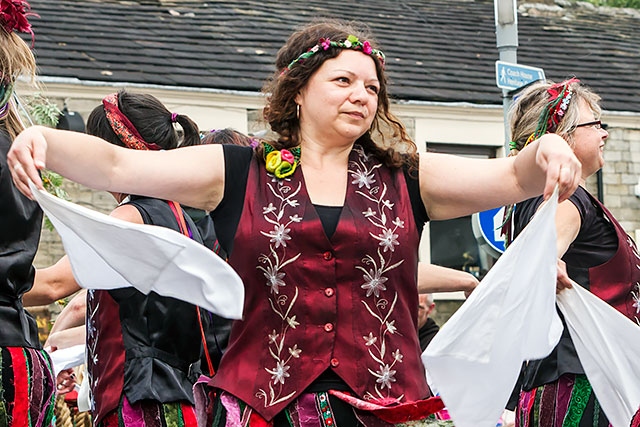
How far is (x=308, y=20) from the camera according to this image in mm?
16812

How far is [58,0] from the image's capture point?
15.8 meters

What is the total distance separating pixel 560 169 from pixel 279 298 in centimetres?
91

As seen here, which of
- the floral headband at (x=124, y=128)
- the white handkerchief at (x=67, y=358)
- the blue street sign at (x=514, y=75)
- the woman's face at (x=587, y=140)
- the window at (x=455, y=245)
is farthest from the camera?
the window at (x=455, y=245)

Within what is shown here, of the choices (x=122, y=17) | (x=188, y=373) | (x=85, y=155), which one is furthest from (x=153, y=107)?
(x=122, y=17)

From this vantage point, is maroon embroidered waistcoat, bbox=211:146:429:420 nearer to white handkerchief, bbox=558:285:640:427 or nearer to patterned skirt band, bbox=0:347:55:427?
patterned skirt band, bbox=0:347:55:427

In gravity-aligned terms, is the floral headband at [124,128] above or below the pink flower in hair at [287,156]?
below

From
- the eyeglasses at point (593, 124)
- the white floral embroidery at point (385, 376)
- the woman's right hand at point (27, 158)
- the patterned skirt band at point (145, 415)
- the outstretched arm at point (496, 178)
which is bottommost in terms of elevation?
the patterned skirt band at point (145, 415)

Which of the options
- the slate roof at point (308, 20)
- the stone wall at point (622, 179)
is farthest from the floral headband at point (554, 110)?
the stone wall at point (622, 179)

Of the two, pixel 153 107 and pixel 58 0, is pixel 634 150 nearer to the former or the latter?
pixel 58 0

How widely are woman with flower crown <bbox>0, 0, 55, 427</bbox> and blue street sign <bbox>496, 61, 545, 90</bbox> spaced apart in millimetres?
5735

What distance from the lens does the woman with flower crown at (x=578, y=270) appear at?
190 inches

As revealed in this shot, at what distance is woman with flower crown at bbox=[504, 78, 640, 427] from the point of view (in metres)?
4.83

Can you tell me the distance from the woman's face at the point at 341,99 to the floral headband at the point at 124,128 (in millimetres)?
1207

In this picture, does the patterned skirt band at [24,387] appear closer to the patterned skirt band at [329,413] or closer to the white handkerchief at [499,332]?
the patterned skirt band at [329,413]
